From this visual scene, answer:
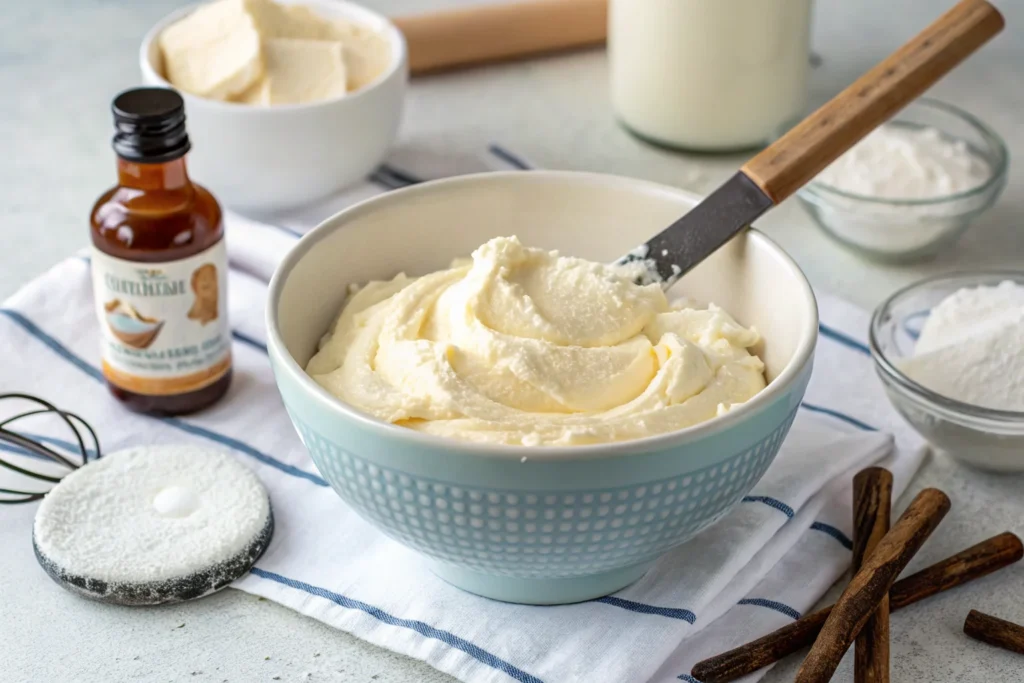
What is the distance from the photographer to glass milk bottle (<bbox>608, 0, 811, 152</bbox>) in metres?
1.96

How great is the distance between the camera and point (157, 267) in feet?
4.71

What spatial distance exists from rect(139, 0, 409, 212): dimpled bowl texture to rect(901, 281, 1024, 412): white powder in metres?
0.89

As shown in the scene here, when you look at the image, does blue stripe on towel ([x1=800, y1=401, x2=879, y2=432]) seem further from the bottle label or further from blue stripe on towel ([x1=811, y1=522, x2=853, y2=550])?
the bottle label

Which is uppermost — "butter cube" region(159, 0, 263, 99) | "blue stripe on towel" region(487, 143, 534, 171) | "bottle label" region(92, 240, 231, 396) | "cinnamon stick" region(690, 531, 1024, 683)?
"butter cube" region(159, 0, 263, 99)

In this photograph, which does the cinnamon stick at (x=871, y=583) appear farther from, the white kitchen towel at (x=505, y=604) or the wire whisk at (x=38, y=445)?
the wire whisk at (x=38, y=445)

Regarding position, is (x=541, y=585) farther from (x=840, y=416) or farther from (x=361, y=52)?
(x=361, y=52)

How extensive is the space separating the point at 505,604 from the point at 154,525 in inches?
14.8

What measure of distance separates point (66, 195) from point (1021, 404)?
147 centimetres

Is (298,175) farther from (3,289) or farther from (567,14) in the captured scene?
(567,14)

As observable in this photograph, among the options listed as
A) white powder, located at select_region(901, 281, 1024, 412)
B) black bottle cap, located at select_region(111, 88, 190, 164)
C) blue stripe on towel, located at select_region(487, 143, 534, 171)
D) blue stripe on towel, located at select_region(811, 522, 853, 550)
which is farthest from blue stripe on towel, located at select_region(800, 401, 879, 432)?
black bottle cap, located at select_region(111, 88, 190, 164)

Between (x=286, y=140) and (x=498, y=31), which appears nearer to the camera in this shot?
(x=286, y=140)

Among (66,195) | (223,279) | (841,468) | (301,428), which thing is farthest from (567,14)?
(301,428)

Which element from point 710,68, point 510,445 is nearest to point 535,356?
point 510,445

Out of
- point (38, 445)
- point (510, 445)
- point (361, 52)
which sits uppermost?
point (510, 445)
